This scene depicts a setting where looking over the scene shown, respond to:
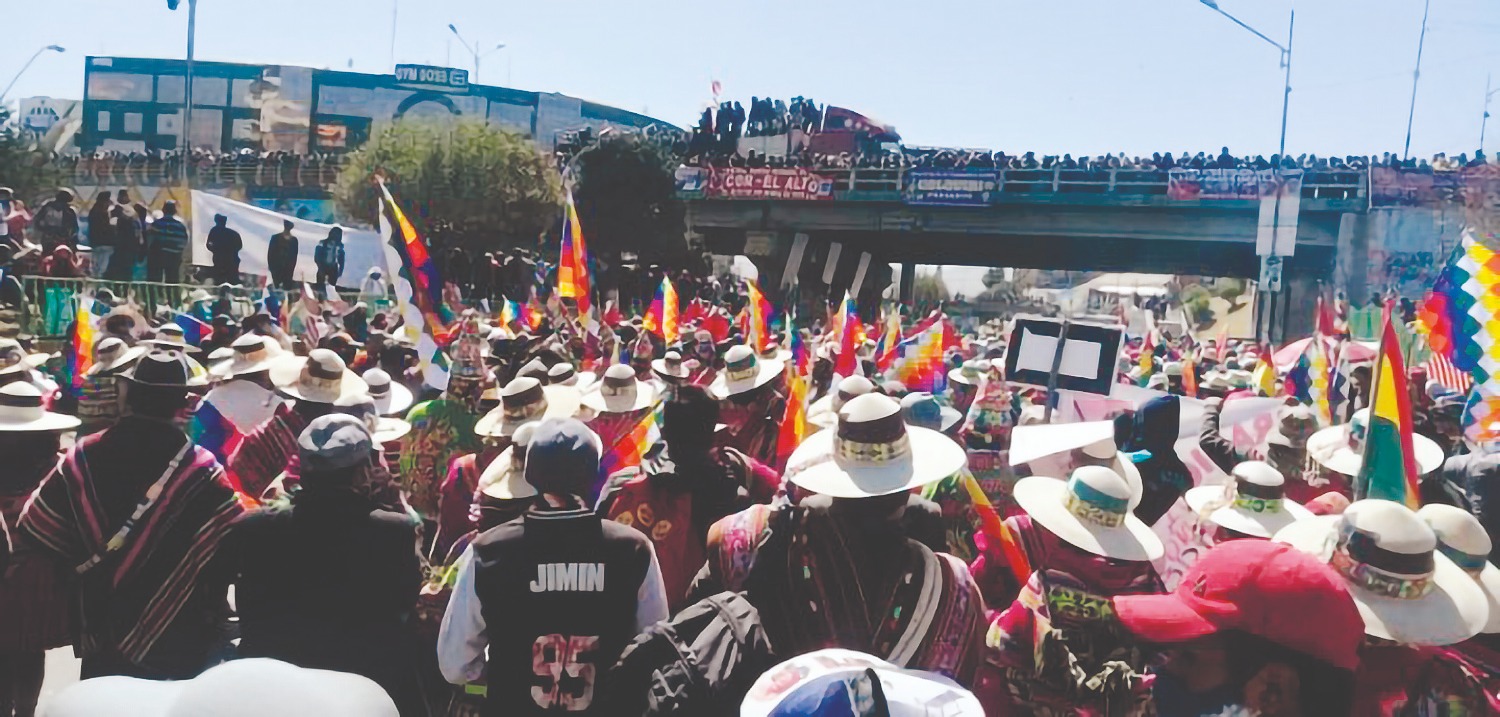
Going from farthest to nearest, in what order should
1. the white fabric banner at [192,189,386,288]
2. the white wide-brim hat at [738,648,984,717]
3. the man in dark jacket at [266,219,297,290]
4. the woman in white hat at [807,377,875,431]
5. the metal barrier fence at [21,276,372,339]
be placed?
the man in dark jacket at [266,219,297,290] < the white fabric banner at [192,189,386,288] < the metal barrier fence at [21,276,372,339] < the woman in white hat at [807,377,875,431] < the white wide-brim hat at [738,648,984,717]

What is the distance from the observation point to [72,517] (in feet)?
11.5

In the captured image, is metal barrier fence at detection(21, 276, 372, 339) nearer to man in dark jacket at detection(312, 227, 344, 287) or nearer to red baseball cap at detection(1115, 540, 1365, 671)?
man in dark jacket at detection(312, 227, 344, 287)

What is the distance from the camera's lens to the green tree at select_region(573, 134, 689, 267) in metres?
36.4

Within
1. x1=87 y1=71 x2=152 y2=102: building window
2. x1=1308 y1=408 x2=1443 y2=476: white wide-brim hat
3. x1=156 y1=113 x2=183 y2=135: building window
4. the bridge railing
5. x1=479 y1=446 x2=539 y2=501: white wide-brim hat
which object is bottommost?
x1=479 y1=446 x2=539 y2=501: white wide-brim hat

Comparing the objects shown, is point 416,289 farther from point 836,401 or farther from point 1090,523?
point 1090,523

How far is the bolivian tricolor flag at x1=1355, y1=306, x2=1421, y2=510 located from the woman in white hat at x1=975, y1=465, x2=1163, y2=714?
4.48 feet

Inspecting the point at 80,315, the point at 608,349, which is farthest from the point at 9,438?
the point at 608,349

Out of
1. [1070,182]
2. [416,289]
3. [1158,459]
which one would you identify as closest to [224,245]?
[416,289]

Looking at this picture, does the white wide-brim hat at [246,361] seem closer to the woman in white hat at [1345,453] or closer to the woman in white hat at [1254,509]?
the woman in white hat at [1254,509]

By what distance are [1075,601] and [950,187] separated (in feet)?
104

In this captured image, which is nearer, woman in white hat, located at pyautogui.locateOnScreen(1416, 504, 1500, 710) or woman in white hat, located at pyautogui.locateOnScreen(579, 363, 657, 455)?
woman in white hat, located at pyautogui.locateOnScreen(1416, 504, 1500, 710)

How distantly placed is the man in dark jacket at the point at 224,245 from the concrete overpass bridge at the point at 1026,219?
Result: 2297 centimetres

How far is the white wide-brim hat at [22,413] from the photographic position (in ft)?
13.4

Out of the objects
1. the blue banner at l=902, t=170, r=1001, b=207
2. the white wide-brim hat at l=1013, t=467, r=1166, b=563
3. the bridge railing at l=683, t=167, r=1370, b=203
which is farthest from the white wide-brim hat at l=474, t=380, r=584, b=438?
the blue banner at l=902, t=170, r=1001, b=207
